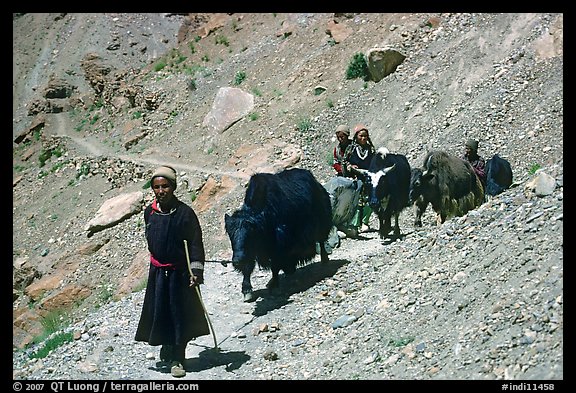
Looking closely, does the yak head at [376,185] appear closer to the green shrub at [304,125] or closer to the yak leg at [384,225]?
the yak leg at [384,225]

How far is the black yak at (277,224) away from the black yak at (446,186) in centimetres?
203

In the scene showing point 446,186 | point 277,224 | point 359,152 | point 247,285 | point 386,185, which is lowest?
point 247,285

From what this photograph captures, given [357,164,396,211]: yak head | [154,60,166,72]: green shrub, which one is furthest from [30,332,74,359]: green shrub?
[154,60,166,72]: green shrub

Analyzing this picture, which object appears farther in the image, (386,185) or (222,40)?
(222,40)

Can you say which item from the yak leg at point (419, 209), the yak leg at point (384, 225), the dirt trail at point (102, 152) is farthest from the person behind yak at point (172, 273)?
the dirt trail at point (102, 152)

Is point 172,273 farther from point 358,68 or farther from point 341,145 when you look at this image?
point 358,68

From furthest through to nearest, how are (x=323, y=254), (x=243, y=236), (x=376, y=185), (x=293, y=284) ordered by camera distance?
(x=376, y=185), (x=323, y=254), (x=293, y=284), (x=243, y=236)

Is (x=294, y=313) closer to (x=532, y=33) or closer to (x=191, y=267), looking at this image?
(x=191, y=267)

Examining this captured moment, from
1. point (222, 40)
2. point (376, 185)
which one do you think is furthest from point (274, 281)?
point (222, 40)

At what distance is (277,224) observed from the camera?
367 inches

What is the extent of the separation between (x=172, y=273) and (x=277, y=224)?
248 centimetres

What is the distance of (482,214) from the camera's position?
873cm

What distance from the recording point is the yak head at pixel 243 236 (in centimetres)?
880
